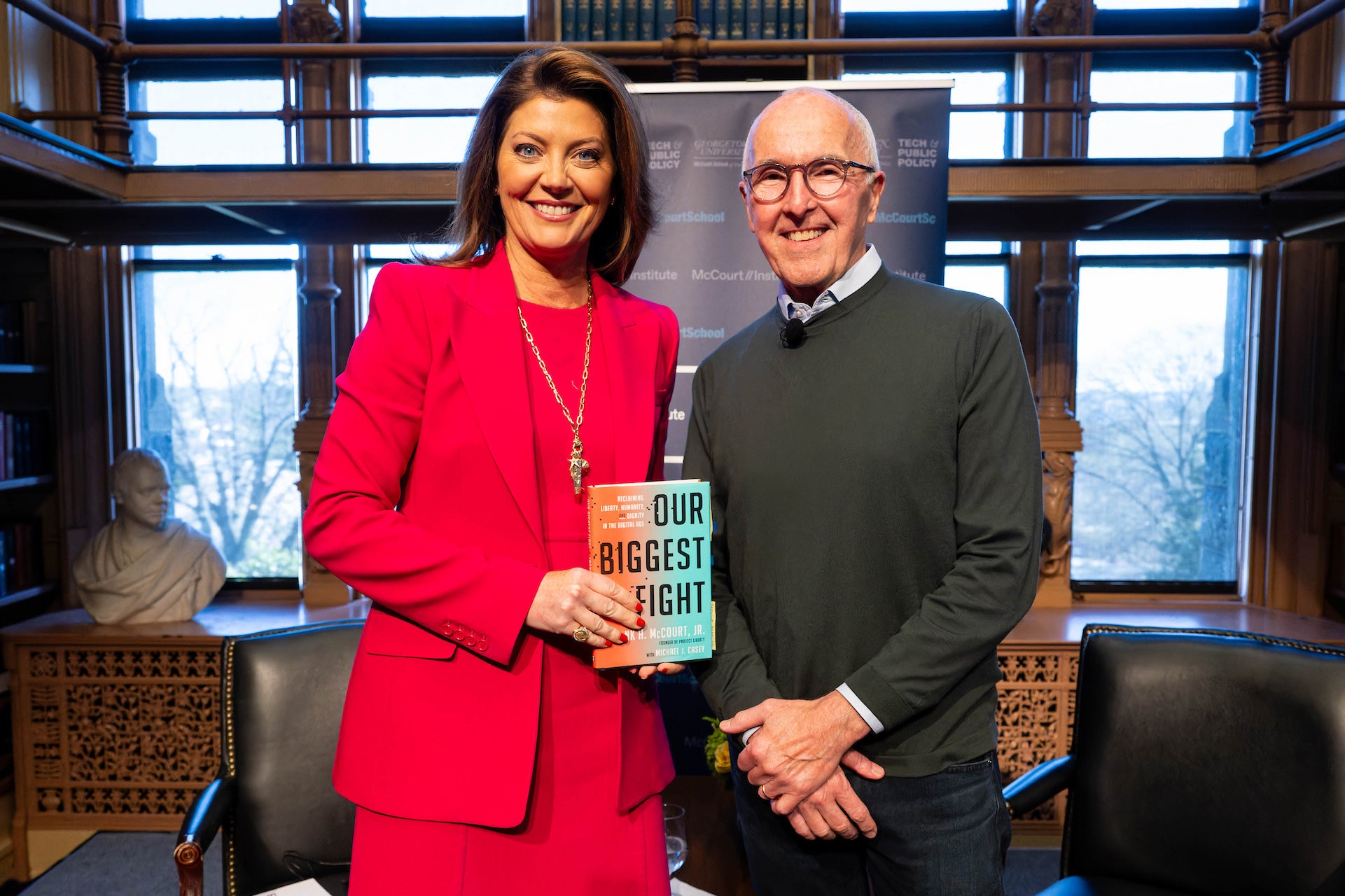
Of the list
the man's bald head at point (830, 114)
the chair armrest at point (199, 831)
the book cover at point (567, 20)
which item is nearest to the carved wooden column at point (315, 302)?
the book cover at point (567, 20)

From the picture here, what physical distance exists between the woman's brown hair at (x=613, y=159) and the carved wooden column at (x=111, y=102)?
2.88 metres

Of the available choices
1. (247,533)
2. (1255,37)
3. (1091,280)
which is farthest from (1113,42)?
(247,533)

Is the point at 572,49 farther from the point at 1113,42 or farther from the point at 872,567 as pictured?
the point at 1113,42

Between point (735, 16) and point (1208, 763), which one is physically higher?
point (735, 16)

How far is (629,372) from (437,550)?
1.26ft

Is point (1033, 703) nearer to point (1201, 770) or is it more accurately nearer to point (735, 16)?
point (1201, 770)

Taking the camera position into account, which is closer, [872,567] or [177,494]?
[872,567]

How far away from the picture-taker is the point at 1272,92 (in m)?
3.30

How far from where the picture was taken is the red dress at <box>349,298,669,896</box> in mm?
1150

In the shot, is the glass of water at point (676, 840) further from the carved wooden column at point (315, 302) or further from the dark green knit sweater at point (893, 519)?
the carved wooden column at point (315, 302)

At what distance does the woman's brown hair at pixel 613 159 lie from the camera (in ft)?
4.08

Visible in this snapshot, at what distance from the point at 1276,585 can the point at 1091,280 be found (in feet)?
5.74

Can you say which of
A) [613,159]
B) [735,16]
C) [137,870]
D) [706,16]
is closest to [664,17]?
[706,16]

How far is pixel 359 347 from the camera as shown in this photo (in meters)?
1.18
